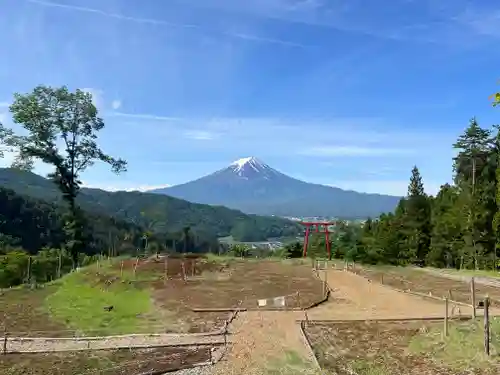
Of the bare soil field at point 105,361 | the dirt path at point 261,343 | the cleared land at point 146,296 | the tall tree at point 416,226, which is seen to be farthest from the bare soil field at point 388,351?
the tall tree at point 416,226

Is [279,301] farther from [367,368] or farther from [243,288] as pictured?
[367,368]

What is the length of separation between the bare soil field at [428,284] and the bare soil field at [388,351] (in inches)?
185

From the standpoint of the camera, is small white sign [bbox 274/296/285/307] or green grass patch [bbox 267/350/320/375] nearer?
green grass patch [bbox 267/350/320/375]

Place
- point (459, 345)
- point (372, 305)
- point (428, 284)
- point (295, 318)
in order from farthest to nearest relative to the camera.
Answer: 1. point (428, 284)
2. point (372, 305)
3. point (295, 318)
4. point (459, 345)

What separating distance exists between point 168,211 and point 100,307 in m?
88.5

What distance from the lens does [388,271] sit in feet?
77.4

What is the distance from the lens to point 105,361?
31.4ft

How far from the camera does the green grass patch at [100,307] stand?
12.4m

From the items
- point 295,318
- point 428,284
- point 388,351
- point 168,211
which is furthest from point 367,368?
point 168,211

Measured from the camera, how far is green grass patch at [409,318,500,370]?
30.8 feet

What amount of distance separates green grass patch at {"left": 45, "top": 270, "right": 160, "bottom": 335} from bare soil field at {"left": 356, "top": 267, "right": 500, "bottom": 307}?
31.9 ft

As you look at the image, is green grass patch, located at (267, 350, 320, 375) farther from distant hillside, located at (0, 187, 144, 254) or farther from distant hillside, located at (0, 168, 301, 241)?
distant hillside, located at (0, 168, 301, 241)

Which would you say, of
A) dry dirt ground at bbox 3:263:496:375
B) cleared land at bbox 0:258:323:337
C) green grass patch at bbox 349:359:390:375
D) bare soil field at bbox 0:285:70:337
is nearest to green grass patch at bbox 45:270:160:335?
cleared land at bbox 0:258:323:337

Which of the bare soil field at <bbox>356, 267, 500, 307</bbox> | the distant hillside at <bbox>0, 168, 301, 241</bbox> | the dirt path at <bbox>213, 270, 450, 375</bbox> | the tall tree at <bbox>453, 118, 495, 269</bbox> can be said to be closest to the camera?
the dirt path at <bbox>213, 270, 450, 375</bbox>
